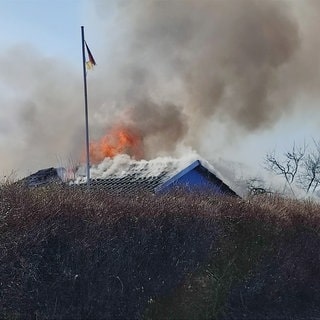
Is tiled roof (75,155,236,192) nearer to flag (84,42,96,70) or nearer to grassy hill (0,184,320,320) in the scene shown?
flag (84,42,96,70)

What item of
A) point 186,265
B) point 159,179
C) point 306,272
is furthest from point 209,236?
point 159,179

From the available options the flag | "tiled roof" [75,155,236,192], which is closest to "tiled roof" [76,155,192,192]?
"tiled roof" [75,155,236,192]

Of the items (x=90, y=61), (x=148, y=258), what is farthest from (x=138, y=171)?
(x=148, y=258)

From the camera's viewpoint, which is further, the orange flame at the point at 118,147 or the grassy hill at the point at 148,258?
the orange flame at the point at 118,147

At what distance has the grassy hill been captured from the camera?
5.44 metres

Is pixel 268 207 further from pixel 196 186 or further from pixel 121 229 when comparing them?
pixel 121 229

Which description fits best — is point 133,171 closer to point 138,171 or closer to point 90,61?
point 138,171

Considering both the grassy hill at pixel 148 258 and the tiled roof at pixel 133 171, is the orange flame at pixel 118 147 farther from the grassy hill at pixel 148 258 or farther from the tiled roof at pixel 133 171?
the grassy hill at pixel 148 258

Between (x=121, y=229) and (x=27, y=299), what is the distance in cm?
133

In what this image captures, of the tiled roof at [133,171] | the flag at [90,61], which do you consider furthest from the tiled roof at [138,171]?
the flag at [90,61]

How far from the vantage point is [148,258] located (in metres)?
6.23

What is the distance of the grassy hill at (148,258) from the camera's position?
5441 mm

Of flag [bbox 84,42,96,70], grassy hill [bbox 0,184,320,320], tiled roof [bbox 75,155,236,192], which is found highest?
flag [bbox 84,42,96,70]

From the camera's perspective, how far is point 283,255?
7.91m
